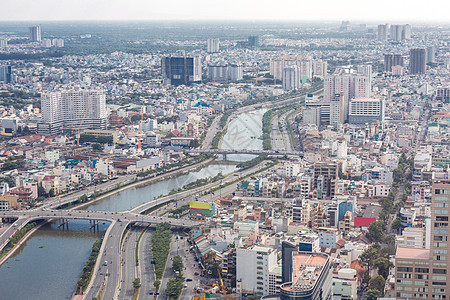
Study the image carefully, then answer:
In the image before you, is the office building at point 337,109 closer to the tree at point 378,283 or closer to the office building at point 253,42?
the tree at point 378,283

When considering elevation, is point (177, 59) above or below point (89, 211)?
above

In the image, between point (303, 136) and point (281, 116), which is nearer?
point (303, 136)

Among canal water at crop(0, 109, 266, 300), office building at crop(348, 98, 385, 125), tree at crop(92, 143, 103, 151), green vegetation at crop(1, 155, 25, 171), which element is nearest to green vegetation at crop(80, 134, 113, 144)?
tree at crop(92, 143, 103, 151)

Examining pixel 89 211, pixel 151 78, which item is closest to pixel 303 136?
pixel 89 211

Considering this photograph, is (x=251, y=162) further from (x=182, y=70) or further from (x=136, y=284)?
(x=182, y=70)

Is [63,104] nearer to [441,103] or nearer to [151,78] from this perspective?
[441,103]

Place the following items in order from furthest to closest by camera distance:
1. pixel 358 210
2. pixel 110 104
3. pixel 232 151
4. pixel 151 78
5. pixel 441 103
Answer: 1. pixel 151 78
2. pixel 110 104
3. pixel 441 103
4. pixel 232 151
5. pixel 358 210

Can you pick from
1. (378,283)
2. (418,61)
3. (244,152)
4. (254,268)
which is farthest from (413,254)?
(418,61)
